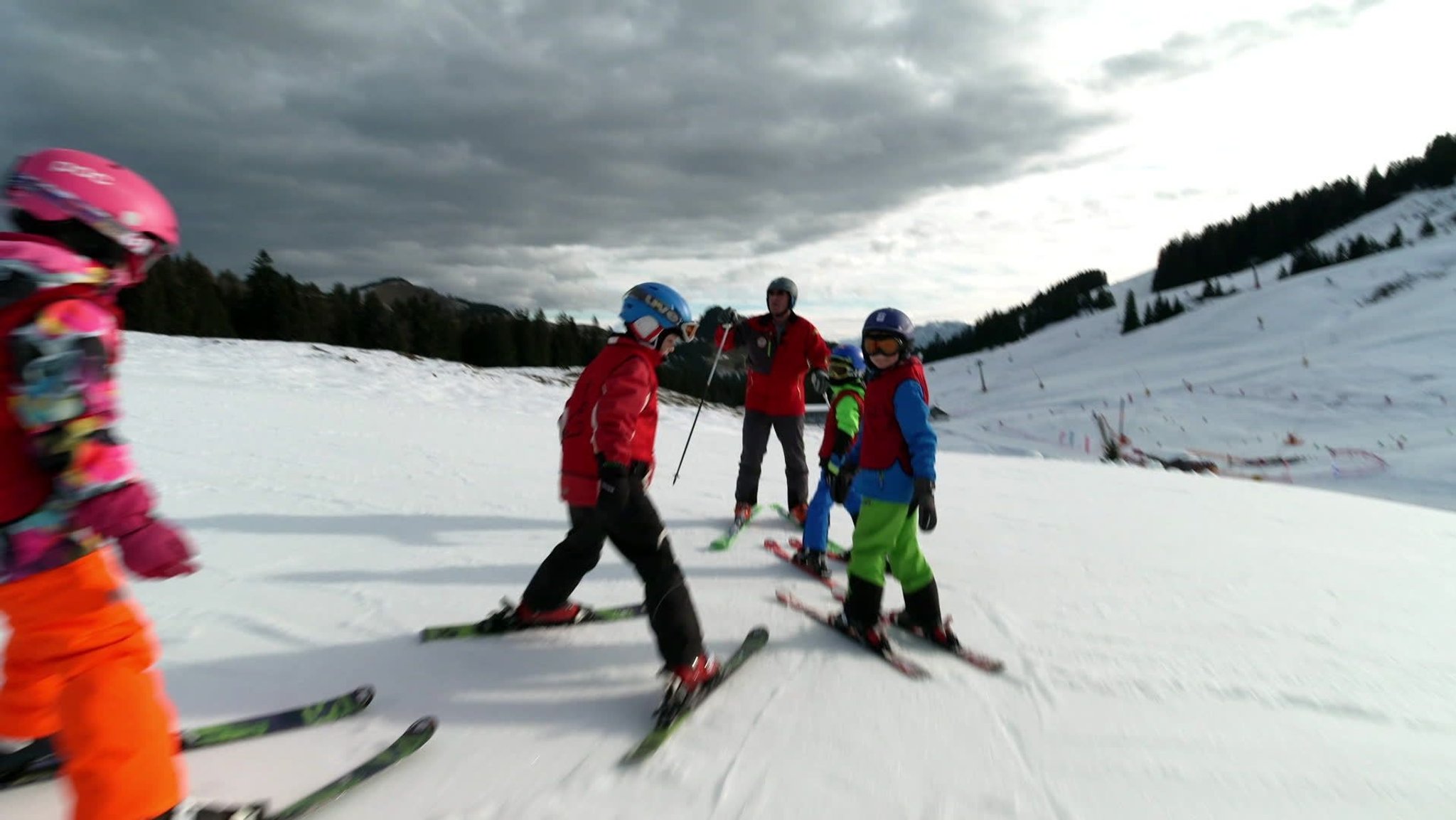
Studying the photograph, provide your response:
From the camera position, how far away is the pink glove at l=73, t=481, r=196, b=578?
191 cm

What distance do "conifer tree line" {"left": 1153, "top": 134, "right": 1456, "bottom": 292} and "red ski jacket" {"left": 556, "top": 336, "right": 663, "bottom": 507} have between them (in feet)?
372


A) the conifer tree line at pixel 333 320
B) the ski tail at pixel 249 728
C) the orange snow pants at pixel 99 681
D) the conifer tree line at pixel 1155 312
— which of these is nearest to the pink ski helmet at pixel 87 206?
the orange snow pants at pixel 99 681

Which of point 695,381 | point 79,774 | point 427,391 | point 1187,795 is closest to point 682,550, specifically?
point 1187,795

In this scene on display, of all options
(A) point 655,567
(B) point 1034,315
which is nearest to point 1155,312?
(B) point 1034,315

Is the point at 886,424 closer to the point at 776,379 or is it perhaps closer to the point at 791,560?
the point at 791,560

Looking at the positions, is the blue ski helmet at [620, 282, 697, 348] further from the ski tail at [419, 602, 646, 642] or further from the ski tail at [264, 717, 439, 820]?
the ski tail at [264, 717, 439, 820]

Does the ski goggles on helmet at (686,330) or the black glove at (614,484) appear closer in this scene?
the black glove at (614,484)

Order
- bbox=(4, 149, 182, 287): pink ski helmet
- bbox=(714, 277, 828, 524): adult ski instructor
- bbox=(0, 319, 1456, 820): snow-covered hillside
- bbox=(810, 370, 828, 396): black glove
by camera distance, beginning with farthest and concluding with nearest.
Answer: bbox=(714, 277, 828, 524): adult ski instructor < bbox=(810, 370, 828, 396): black glove < bbox=(0, 319, 1456, 820): snow-covered hillside < bbox=(4, 149, 182, 287): pink ski helmet

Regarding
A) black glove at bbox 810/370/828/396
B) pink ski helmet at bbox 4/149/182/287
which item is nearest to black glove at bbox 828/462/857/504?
black glove at bbox 810/370/828/396

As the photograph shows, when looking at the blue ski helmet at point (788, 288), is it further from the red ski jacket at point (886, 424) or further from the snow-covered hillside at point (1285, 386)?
the snow-covered hillside at point (1285, 386)

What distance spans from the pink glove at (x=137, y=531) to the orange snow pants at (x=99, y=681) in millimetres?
207

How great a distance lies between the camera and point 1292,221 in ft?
303

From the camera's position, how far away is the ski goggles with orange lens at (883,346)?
384cm

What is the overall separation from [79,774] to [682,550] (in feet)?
13.0
